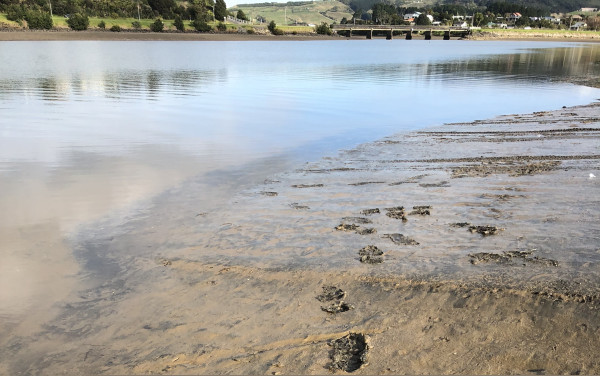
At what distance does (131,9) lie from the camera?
5517 inches

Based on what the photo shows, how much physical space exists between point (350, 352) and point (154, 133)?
39.0 ft

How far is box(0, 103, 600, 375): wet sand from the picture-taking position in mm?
3900

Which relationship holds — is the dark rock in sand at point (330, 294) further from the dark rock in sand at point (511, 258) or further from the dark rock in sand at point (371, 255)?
the dark rock in sand at point (511, 258)

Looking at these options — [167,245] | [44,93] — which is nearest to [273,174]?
[167,245]

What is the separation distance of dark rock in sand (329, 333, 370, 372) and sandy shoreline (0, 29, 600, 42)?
108500 millimetres

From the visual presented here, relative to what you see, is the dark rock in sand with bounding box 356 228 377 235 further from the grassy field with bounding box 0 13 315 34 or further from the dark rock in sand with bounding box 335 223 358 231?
the grassy field with bounding box 0 13 315 34

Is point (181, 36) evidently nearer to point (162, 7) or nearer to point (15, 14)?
point (162, 7)

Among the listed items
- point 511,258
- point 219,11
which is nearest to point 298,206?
point 511,258

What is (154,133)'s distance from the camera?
14.1m

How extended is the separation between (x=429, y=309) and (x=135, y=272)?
12.1 ft

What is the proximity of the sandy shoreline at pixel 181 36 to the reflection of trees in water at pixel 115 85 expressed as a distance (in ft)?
257

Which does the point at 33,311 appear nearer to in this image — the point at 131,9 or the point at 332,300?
the point at 332,300

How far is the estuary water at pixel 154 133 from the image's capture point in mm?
6664

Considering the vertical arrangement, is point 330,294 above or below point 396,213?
below
